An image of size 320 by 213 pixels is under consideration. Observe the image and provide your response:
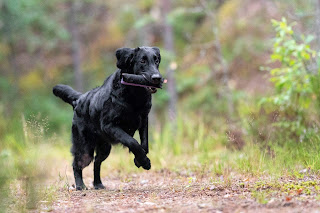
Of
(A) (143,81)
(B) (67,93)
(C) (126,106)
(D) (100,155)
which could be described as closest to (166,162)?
(D) (100,155)

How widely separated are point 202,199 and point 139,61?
195cm

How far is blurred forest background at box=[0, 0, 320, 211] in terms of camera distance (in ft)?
19.9

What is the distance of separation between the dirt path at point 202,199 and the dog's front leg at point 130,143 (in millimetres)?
388

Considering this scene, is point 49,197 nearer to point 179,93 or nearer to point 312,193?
point 312,193

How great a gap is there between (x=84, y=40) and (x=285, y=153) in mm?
20228

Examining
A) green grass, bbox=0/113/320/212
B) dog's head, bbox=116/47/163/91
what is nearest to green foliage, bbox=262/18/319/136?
green grass, bbox=0/113/320/212

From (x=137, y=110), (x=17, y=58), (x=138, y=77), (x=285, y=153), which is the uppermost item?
(x=17, y=58)

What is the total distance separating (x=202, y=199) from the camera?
411cm

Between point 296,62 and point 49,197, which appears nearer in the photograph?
point 49,197

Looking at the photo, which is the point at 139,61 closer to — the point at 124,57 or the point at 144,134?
the point at 124,57

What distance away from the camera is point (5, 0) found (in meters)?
17.5

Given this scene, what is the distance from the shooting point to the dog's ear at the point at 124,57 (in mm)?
5082

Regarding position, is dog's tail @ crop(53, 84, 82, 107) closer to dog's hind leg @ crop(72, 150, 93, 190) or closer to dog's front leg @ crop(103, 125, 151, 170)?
dog's hind leg @ crop(72, 150, 93, 190)

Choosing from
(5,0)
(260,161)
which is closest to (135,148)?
(260,161)
